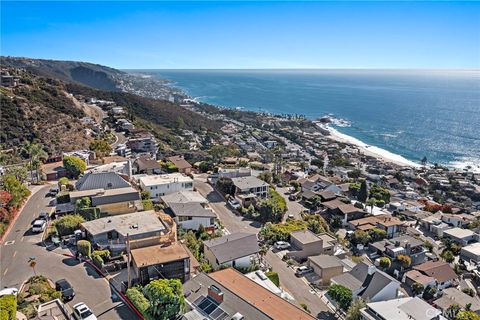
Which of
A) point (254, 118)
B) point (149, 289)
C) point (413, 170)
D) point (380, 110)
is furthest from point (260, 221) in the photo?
point (380, 110)

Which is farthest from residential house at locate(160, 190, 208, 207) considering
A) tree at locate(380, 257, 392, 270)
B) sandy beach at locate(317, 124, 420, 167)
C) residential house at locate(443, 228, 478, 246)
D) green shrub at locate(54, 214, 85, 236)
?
sandy beach at locate(317, 124, 420, 167)

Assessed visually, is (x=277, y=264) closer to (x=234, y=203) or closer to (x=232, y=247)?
(x=232, y=247)

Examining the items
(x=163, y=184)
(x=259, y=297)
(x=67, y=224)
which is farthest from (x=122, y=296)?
(x=163, y=184)

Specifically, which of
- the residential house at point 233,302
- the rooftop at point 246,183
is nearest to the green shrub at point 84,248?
the residential house at point 233,302

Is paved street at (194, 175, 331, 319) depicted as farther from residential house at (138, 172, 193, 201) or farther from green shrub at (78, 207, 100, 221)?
green shrub at (78, 207, 100, 221)

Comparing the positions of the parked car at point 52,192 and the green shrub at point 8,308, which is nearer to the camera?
the green shrub at point 8,308

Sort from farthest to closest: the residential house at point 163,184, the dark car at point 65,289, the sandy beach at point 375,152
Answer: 1. the sandy beach at point 375,152
2. the residential house at point 163,184
3. the dark car at point 65,289

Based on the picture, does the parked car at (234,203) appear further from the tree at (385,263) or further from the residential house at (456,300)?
the residential house at (456,300)
